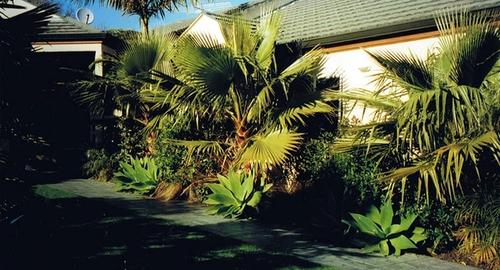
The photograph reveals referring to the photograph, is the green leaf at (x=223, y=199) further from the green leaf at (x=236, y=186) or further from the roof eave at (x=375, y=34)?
the roof eave at (x=375, y=34)

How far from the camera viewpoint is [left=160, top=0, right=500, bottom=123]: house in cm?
935

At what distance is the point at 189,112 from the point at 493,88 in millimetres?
5212

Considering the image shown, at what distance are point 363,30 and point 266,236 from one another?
4.83 m

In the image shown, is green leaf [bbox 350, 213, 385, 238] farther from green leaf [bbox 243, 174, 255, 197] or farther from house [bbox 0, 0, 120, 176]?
house [bbox 0, 0, 120, 176]

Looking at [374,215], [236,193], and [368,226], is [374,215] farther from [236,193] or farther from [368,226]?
[236,193]

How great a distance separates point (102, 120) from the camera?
1355 centimetres

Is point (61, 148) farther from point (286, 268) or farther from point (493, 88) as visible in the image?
point (493, 88)

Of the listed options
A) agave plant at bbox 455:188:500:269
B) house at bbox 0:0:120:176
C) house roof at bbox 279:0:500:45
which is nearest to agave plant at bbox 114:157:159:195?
house roof at bbox 279:0:500:45

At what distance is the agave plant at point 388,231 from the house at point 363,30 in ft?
8.44

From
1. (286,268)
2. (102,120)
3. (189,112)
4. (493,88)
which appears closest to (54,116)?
(286,268)

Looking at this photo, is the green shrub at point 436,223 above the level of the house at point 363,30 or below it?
below

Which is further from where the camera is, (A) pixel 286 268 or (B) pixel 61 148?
(A) pixel 286 268

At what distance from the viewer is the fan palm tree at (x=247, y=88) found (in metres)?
8.38

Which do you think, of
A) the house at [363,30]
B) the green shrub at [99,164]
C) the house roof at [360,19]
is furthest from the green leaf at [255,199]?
the green shrub at [99,164]
